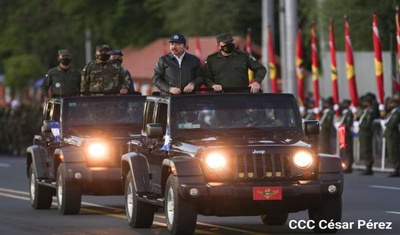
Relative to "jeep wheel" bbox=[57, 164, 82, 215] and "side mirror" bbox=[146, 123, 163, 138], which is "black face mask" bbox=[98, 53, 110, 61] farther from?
"side mirror" bbox=[146, 123, 163, 138]

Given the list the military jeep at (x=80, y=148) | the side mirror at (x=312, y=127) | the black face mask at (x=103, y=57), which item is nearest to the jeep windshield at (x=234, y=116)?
the side mirror at (x=312, y=127)

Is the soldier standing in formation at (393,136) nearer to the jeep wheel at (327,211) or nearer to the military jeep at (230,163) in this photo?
the military jeep at (230,163)

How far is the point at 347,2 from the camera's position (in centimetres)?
4400

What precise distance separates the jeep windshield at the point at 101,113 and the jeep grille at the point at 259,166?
238 inches

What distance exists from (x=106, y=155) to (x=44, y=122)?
5.94 ft

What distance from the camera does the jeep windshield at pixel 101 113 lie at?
21.9 m

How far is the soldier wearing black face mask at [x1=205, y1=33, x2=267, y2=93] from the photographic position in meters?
18.8

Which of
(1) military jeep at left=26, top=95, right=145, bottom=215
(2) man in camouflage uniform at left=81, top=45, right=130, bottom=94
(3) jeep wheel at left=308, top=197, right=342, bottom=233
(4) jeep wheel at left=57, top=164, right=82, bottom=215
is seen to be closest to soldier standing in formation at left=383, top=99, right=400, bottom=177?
(2) man in camouflage uniform at left=81, top=45, right=130, bottom=94

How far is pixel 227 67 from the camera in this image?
738 inches

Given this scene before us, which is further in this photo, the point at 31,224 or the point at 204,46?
the point at 204,46

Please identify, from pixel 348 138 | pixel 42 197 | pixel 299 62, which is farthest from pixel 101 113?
pixel 299 62

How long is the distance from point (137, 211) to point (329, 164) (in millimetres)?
2736

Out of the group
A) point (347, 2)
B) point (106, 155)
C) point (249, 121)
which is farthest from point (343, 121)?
point (249, 121)

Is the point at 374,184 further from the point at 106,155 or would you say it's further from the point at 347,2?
the point at 347,2
